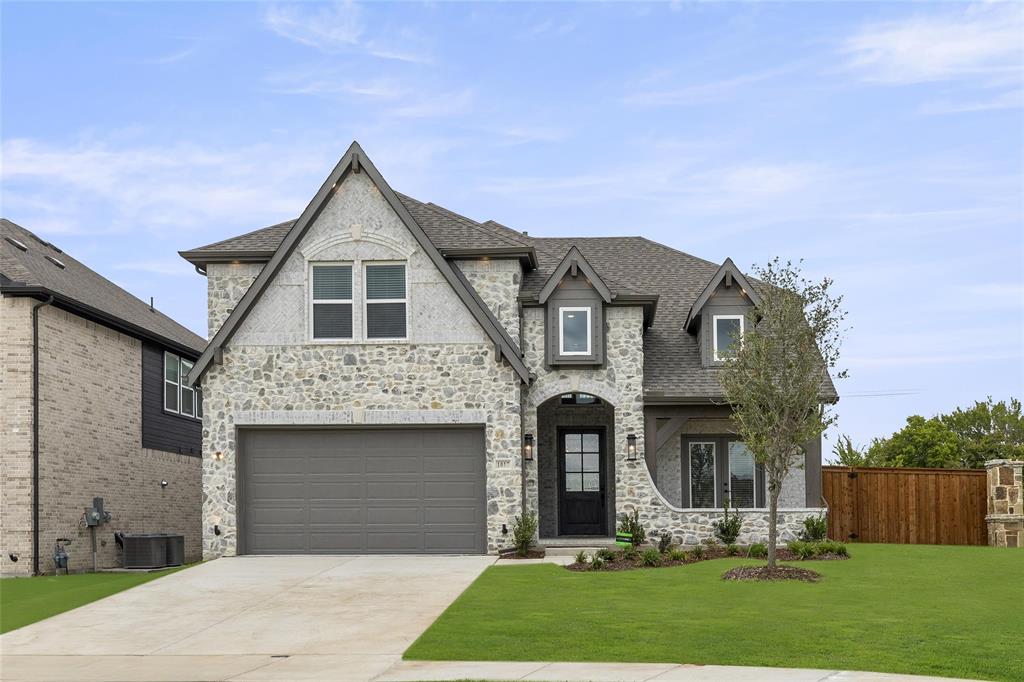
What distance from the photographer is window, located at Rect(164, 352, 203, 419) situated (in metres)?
30.5

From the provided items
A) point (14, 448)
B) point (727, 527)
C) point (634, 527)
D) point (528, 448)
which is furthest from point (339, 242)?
point (727, 527)

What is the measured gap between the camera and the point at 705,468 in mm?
26422

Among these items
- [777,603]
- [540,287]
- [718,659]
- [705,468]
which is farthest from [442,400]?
[718,659]

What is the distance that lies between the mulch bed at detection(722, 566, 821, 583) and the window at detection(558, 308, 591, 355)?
6659 mm

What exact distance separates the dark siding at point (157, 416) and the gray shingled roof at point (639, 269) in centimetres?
596

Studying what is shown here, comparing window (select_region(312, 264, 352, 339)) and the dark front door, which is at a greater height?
window (select_region(312, 264, 352, 339))

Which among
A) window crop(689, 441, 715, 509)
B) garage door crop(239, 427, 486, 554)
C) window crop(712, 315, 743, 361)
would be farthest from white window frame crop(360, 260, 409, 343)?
window crop(689, 441, 715, 509)

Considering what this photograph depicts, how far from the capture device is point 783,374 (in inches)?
779

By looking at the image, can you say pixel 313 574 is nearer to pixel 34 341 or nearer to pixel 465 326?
pixel 465 326

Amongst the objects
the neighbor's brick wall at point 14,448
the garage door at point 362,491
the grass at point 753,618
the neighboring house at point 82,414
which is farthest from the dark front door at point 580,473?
the neighbor's brick wall at point 14,448

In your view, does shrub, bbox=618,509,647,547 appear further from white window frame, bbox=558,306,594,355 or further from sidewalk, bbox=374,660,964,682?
sidewalk, bbox=374,660,964,682

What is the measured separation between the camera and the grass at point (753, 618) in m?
13.0

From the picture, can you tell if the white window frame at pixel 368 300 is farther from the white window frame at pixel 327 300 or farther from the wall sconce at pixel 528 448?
the wall sconce at pixel 528 448

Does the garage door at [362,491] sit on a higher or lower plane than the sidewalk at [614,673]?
higher
